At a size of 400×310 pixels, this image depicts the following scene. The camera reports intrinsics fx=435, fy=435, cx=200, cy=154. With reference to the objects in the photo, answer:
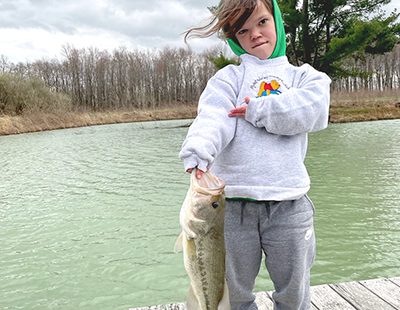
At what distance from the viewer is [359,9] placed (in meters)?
23.6

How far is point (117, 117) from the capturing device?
37500 mm

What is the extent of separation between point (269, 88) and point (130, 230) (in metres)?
4.09

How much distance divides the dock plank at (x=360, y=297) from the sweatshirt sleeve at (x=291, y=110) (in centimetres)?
133

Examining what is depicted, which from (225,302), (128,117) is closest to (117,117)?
(128,117)

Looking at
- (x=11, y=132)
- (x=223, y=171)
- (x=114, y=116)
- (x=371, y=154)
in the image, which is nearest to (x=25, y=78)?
(x=114, y=116)

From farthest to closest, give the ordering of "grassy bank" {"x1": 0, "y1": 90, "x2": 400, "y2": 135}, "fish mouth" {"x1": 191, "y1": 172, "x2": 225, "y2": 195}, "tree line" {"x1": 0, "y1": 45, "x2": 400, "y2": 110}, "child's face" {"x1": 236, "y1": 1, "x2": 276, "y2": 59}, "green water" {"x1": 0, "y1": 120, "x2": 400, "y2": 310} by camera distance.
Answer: "tree line" {"x1": 0, "y1": 45, "x2": 400, "y2": 110}, "grassy bank" {"x1": 0, "y1": 90, "x2": 400, "y2": 135}, "green water" {"x1": 0, "y1": 120, "x2": 400, "y2": 310}, "child's face" {"x1": 236, "y1": 1, "x2": 276, "y2": 59}, "fish mouth" {"x1": 191, "y1": 172, "x2": 225, "y2": 195}

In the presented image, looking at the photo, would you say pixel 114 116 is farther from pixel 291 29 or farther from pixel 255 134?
pixel 255 134

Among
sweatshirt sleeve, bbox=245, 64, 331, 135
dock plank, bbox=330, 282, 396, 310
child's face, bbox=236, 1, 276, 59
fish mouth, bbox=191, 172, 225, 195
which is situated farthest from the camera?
dock plank, bbox=330, 282, 396, 310

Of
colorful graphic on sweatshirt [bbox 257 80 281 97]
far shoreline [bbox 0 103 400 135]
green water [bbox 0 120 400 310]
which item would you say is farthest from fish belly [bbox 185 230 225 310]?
far shoreline [bbox 0 103 400 135]

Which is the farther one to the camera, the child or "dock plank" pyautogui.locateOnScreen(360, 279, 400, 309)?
"dock plank" pyautogui.locateOnScreen(360, 279, 400, 309)

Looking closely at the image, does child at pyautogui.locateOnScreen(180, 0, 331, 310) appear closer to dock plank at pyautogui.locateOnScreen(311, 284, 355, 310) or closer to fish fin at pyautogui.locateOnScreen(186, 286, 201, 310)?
fish fin at pyautogui.locateOnScreen(186, 286, 201, 310)

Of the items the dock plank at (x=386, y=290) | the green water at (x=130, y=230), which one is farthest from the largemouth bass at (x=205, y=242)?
→ the green water at (x=130, y=230)

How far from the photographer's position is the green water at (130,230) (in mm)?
3984

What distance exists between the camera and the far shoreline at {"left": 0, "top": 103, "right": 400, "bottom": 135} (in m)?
21.5
